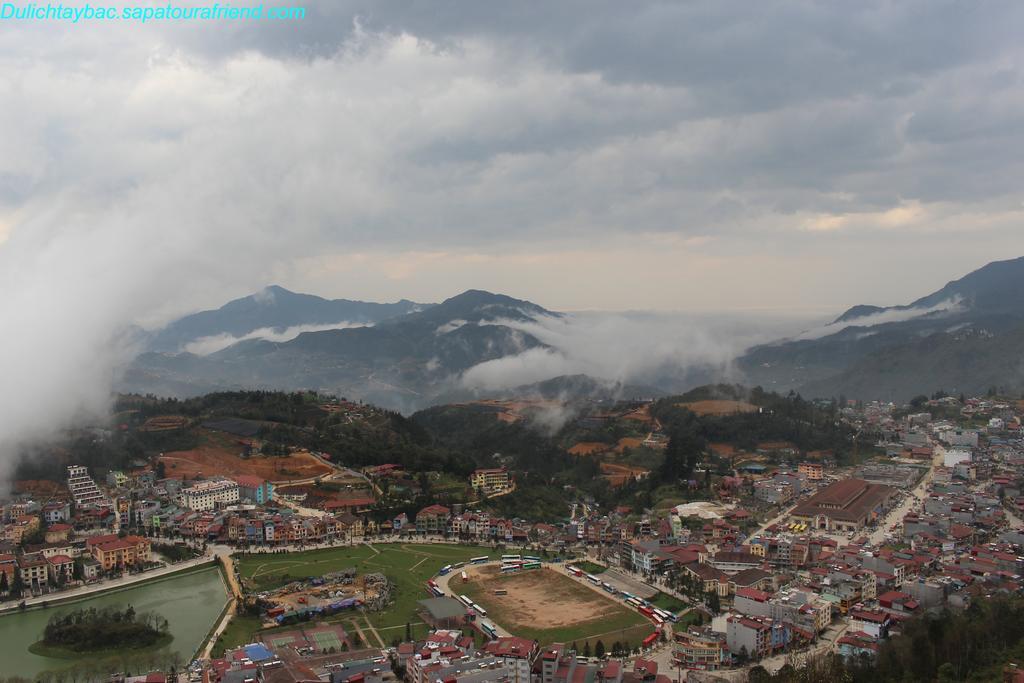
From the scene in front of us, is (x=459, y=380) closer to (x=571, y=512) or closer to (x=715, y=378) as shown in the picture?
(x=715, y=378)

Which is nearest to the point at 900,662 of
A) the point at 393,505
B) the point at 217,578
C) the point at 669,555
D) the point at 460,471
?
the point at 669,555

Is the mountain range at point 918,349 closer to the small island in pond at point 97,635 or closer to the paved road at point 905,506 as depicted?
the paved road at point 905,506

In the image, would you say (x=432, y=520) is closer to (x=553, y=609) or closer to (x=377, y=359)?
(x=553, y=609)

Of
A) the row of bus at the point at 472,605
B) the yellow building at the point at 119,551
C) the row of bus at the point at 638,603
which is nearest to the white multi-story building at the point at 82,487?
the yellow building at the point at 119,551

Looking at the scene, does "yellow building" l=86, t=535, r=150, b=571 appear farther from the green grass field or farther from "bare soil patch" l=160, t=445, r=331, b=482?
"bare soil patch" l=160, t=445, r=331, b=482

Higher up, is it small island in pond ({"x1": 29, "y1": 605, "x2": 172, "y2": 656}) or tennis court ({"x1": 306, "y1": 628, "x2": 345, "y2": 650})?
small island in pond ({"x1": 29, "y1": 605, "x2": 172, "y2": 656})

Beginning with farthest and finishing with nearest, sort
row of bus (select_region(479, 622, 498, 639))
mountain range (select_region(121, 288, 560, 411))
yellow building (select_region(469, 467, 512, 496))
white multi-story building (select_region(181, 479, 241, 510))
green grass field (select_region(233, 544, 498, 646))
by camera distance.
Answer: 1. mountain range (select_region(121, 288, 560, 411))
2. yellow building (select_region(469, 467, 512, 496))
3. white multi-story building (select_region(181, 479, 241, 510))
4. green grass field (select_region(233, 544, 498, 646))
5. row of bus (select_region(479, 622, 498, 639))

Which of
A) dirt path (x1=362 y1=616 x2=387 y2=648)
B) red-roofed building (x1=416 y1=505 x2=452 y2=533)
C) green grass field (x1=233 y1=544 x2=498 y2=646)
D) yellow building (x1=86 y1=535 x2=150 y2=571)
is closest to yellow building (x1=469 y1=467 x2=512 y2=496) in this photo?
red-roofed building (x1=416 y1=505 x2=452 y2=533)
